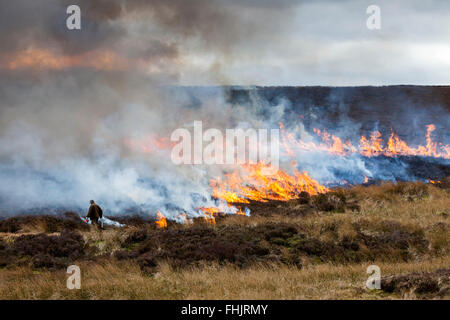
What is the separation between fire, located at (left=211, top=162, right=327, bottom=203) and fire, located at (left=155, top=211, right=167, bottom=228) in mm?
3793

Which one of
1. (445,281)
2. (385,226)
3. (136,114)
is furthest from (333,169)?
(445,281)

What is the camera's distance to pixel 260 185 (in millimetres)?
27328

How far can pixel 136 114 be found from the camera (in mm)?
32656

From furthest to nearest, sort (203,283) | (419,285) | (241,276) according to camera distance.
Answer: (241,276), (203,283), (419,285)

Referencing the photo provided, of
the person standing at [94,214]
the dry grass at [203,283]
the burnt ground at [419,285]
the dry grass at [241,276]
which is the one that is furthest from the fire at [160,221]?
the burnt ground at [419,285]

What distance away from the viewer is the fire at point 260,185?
2536 cm

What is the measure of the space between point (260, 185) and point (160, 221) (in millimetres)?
8464

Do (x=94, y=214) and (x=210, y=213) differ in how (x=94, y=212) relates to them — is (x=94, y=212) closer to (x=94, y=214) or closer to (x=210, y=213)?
(x=94, y=214)

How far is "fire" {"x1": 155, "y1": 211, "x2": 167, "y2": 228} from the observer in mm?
19894

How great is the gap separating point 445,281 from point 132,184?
18176 millimetres

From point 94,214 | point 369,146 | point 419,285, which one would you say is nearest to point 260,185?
point 94,214

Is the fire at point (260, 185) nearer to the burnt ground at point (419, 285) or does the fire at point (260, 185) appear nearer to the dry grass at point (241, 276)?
the dry grass at point (241, 276)

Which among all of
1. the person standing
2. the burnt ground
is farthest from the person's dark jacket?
the burnt ground

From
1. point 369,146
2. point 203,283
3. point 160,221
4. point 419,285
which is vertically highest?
point 369,146
